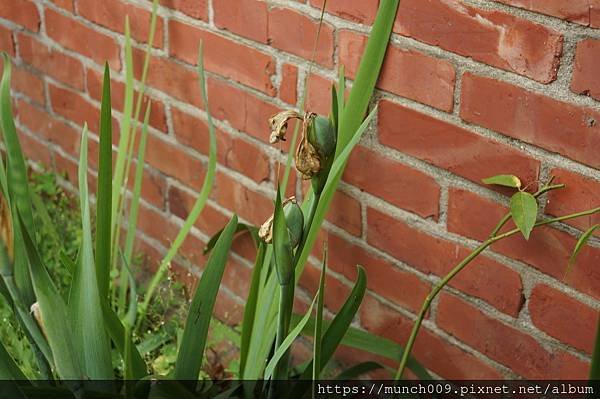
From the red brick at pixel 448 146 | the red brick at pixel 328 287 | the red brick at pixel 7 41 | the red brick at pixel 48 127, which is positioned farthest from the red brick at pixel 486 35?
the red brick at pixel 7 41

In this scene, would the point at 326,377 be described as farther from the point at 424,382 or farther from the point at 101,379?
the point at 101,379

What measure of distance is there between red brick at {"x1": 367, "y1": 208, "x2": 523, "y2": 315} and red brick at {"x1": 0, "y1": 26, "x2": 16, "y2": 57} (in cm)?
126

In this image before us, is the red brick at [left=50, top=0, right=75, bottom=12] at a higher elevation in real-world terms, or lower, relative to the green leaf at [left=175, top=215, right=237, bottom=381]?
higher

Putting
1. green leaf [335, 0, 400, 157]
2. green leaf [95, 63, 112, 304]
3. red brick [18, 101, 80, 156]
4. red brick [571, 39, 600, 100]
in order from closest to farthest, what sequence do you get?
red brick [571, 39, 600, 100] < green leaf [95, 63, 112, 304] < green leaf [335, 0, 400, 157] < red brick [18, 101, 80, 156]

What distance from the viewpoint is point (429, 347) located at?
161cm

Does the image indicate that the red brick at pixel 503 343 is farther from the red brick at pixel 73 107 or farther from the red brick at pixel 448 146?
the red brick at pixel 73 107

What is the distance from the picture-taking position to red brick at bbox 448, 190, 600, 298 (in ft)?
4.29

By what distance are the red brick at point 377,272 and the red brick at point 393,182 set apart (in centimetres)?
13

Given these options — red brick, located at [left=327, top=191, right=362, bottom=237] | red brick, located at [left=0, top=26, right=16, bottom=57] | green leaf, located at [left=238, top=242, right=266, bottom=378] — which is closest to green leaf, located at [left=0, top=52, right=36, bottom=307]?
green leaf, located at [left=238, top=242, right=266, bottom=378]

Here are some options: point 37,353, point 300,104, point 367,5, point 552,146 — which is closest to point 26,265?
point 37,353

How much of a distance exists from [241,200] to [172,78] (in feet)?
1.02

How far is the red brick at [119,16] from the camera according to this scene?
1.85 metres

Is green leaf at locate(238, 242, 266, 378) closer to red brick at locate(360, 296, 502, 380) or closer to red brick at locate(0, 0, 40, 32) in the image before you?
red brick at locate(360, 296, 502, 380)

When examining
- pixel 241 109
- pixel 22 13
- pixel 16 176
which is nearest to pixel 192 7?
pixel 241 109
